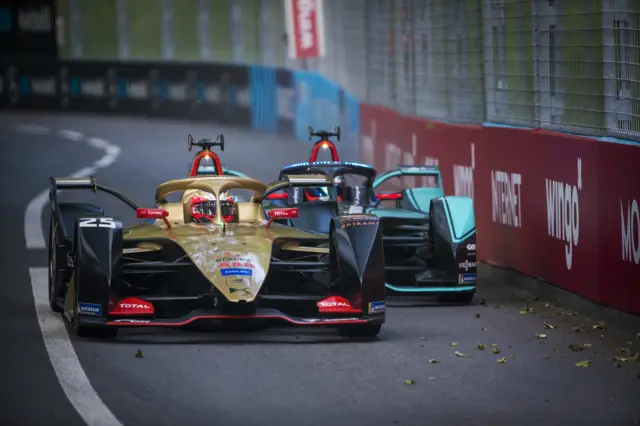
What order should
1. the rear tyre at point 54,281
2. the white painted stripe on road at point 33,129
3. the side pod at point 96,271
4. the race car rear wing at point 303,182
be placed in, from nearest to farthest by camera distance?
the side pod at point 96,271 < the race car rear wing at point 303,182 < the rear tyre at point 54,281 < the white painted stripe on road at point 33,129

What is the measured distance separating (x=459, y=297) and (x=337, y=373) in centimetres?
364

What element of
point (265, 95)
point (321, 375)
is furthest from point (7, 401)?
point (265, 95)

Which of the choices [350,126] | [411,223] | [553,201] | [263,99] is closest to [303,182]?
[411,223]

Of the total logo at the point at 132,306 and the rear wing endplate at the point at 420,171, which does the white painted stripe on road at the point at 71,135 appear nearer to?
the rear wing endplate at the point at 420,171

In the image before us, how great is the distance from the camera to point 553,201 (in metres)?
13.1

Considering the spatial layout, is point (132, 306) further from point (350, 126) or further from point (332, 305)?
point (350, 126)

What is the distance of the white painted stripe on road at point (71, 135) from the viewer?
3553cm

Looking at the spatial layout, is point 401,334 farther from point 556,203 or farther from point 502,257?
point 502,257

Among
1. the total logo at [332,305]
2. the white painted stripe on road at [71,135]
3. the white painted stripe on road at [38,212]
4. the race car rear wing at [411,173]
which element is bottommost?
the white painted stripe on road at [38,212]

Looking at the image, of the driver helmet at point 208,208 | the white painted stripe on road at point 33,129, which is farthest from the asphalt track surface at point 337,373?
the white painted stripe on road at point 33,129

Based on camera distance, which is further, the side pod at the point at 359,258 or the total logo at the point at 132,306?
the side pod at the point at 359,258

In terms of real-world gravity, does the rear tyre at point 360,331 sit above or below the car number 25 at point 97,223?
below

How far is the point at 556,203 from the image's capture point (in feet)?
42.9

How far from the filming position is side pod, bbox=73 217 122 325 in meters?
10.7
